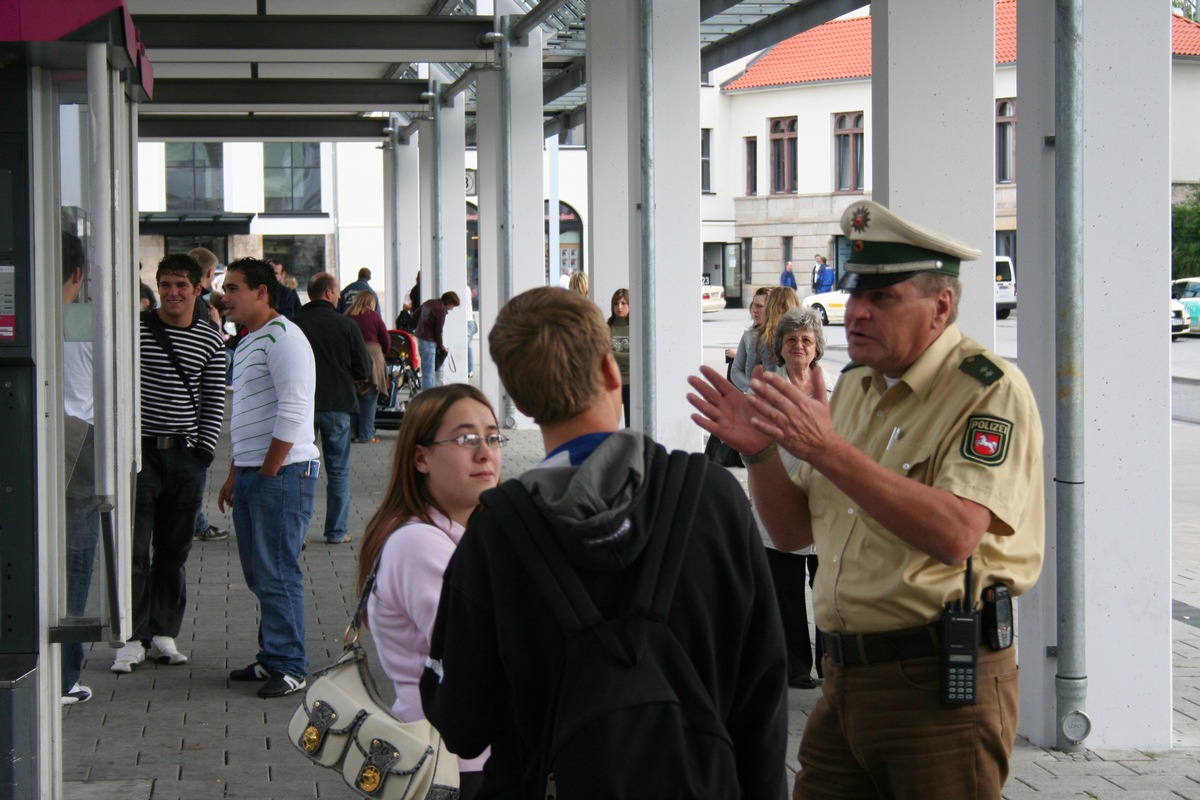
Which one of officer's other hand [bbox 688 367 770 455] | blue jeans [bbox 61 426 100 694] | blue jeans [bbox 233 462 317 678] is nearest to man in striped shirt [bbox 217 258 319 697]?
blue jeans [bbox 233 462 317 678]

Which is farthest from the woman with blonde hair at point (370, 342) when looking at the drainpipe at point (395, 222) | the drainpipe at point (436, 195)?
the drainpipe at point (395, 222)

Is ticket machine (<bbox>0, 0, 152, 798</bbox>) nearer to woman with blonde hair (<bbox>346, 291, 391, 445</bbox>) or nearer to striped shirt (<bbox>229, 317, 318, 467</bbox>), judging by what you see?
striped shirt (<bbox>229, 317, 318, 467</bbox>)

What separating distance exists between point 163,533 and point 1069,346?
14.1 ft

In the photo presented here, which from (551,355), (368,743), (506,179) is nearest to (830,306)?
(506,179)

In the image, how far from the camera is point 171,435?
23.1 ft

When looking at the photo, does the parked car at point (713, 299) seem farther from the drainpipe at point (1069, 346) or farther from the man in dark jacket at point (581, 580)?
the man in dark jacket at point (581, 580)

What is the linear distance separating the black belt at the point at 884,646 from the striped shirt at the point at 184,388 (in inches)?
178

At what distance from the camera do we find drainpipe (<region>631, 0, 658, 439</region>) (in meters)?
9.51

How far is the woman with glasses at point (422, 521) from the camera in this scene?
3373 mm

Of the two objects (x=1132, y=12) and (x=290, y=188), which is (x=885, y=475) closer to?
(x=1132, y=12)

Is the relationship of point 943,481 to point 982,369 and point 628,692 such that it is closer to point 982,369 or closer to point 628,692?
point 982,369

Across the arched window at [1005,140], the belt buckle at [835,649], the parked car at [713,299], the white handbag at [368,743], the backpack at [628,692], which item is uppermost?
the arched window at [1005,140]

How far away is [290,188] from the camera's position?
50938 millimetres

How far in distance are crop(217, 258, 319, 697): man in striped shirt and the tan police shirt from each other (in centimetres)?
385
